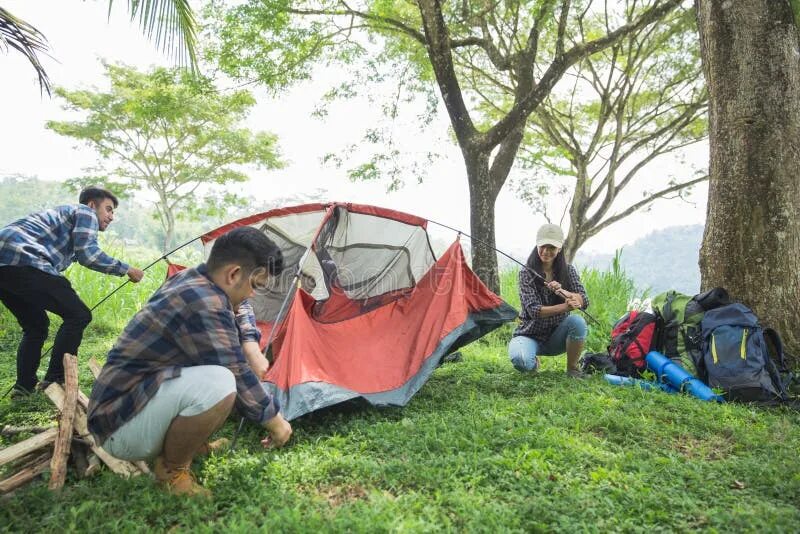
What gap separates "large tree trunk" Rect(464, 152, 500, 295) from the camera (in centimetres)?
615

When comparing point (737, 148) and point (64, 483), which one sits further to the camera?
point (737, 148)

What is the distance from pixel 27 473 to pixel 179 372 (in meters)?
0.93

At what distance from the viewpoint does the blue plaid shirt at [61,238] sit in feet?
10.1

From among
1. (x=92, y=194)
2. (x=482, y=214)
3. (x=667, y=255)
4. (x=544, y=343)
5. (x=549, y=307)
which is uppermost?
(x=667, y=255)

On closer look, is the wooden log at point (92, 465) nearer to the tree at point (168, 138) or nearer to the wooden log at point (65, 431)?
the wooden log at point (65, 431)

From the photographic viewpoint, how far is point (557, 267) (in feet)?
12.3

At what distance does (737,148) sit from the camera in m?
3.61

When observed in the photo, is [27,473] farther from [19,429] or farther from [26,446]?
[19,429]

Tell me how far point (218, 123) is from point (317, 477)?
13.9 meters

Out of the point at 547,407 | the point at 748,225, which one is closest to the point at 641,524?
the point at 547,407

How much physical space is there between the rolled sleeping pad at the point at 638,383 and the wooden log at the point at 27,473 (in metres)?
3.31

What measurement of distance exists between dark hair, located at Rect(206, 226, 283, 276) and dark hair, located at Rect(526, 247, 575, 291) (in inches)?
91.7

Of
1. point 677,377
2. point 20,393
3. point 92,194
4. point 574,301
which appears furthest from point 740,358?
point 20,393

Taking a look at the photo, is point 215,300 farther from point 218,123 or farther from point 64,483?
point 218,123
